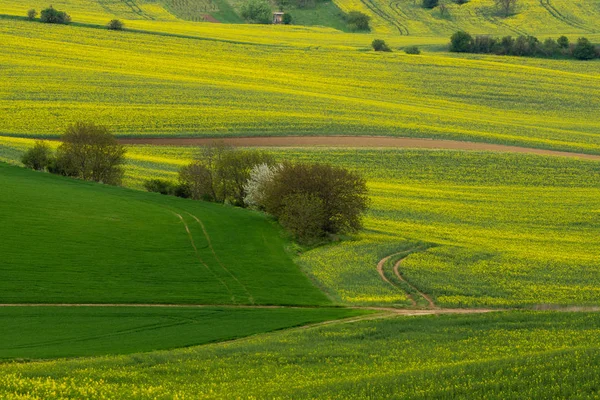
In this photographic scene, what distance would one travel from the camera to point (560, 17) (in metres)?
160

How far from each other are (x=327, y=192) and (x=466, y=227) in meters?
10.1

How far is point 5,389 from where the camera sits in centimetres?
2577

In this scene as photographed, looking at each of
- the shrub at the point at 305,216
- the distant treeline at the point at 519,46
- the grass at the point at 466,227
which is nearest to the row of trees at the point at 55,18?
the distant treeline at the point at 519,46

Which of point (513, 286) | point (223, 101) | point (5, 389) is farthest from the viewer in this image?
point (223, 101)

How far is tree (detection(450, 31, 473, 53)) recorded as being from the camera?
13675 cm

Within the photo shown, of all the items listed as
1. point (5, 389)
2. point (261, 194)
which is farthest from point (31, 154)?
point (5, 389)

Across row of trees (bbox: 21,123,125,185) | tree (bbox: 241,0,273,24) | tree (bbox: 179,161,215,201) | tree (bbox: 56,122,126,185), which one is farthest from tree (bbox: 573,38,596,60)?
tree (bbox: 56,122,126,185)

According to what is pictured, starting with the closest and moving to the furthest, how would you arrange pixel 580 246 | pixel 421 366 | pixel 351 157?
1. pixel 421 366
2. pixel 580 246
3. pixel 351 157

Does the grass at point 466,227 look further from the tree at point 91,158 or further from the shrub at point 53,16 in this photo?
the shrub at point 53,16

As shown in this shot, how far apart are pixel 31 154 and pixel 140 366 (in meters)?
38.4

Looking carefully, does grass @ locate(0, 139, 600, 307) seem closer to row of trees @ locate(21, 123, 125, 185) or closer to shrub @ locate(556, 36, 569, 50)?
row of trees @ locate(21, 123, 125, 185)

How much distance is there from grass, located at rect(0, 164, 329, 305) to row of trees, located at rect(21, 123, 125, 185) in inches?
136

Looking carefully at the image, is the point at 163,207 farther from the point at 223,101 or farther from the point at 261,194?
the point at 223,101

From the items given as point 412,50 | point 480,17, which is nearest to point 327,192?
point 412,50
